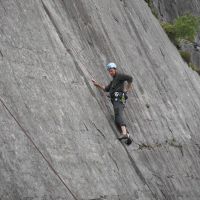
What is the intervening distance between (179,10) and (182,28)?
6.19 metres

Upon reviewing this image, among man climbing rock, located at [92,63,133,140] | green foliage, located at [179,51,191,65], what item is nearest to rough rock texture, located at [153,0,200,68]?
green foliage, located at [179,51,191,65]

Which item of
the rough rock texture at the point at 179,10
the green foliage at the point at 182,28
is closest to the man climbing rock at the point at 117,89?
the green foliage at the point at 182,28

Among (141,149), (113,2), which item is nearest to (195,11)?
(113,2)

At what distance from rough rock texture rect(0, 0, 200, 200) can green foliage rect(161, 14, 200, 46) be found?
7.05 metres

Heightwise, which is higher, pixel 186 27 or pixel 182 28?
pixel 182 28

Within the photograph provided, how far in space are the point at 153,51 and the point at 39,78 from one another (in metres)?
8.92

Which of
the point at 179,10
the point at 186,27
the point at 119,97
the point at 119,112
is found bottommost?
the point at 179,10

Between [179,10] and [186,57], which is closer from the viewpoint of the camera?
[186,57]

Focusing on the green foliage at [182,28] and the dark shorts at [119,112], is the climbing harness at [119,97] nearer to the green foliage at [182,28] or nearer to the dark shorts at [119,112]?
the dark shorts at [119,112]

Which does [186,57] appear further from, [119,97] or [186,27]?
[119,97]

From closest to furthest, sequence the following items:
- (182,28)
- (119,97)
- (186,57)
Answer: (119,97), (186,57), (182,28)

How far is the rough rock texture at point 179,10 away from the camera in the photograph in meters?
28.5

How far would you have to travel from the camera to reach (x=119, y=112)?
42.3ft

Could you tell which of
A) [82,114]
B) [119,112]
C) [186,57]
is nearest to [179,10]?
[186,57]
